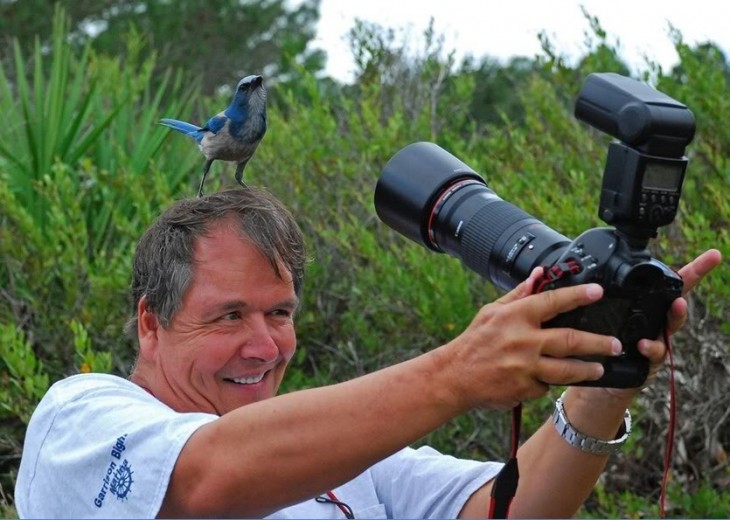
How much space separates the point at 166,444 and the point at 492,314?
0.63m

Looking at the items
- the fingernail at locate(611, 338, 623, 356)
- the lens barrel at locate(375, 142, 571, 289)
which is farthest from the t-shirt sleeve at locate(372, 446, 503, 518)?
the fingernail at locate(611, 338, 623, 356)

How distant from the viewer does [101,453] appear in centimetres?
225

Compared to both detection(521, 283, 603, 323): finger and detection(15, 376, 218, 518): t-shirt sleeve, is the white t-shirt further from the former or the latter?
detection(521, 283, 603, 323): finger

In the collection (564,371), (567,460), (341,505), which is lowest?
(341,505)

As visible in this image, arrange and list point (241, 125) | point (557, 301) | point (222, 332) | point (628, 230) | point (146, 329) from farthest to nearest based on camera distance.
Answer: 1. point (146, 329)
2. point (222, 332)
3. point (241, 125)
4. point (628, 230)
5. point (557, 301)

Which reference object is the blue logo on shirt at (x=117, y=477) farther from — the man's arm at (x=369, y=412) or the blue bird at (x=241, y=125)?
the blue bird at (x=241, y=125)

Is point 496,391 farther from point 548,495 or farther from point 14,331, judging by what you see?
point 14,331

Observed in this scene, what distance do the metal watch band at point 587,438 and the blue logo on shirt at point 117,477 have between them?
2.64ft

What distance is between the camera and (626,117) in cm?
199

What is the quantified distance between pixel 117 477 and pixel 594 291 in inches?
35.5

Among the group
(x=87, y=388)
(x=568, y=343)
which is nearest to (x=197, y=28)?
(x=87, y=388)

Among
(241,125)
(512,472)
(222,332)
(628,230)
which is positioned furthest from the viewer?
(222,332)

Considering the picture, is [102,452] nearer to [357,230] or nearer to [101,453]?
[101,453]

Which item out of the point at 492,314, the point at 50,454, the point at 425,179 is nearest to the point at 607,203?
the point at 492,314
